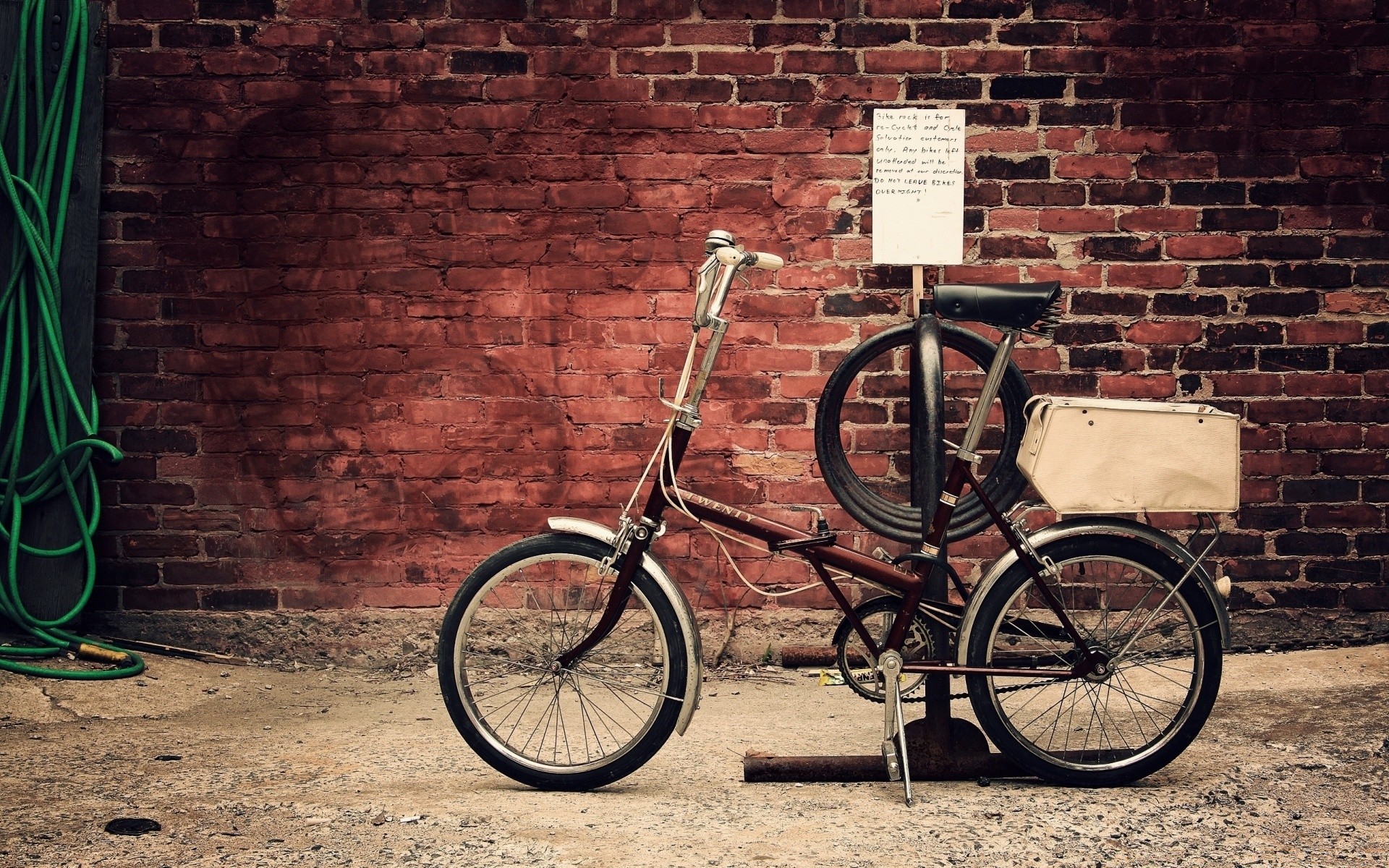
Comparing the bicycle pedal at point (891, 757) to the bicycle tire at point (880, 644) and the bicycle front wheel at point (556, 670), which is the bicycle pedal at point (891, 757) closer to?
the bicycle tire at point (880, 644)

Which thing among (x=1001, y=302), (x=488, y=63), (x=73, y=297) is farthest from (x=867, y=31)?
(x=73, y=297)

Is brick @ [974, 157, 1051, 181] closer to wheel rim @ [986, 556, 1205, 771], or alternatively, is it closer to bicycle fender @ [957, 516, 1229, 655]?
wheel rim @ [986, 556, 1205, 771]

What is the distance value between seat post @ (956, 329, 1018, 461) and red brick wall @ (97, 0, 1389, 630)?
1063 millimetres

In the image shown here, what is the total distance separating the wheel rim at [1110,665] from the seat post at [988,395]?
0.39 metres

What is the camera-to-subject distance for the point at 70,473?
4.30 m

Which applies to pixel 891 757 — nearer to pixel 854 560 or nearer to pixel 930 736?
pixel 930 736

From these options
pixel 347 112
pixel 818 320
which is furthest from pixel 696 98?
pixel 347 112

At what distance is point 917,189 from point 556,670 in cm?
209

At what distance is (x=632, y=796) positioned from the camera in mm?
3162

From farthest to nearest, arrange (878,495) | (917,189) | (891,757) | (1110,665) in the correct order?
(917,189) → (878,495) → (1110,665) → (891,757)

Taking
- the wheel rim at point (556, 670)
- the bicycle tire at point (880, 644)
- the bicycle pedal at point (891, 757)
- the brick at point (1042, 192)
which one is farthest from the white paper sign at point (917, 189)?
the bicycle pedal at point (891, 757)

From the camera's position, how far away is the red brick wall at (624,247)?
4.23m

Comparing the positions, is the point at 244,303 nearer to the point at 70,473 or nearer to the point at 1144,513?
the point at 70,473

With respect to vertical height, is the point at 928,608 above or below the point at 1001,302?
below
